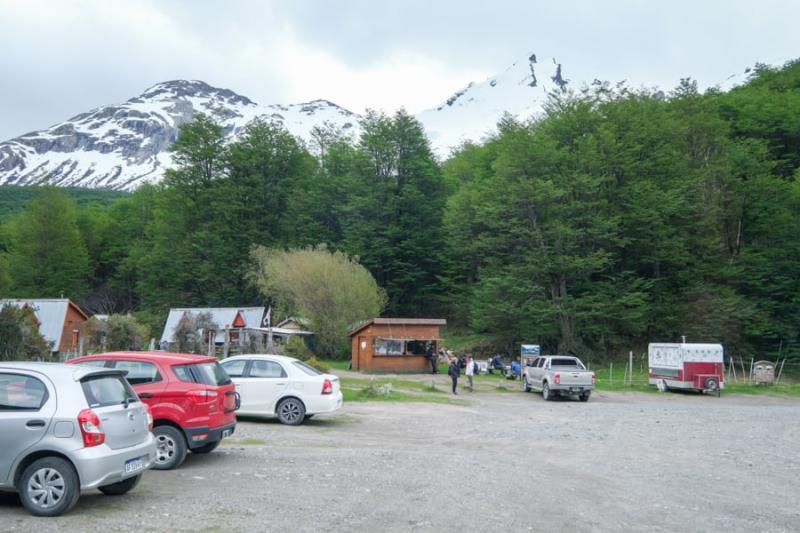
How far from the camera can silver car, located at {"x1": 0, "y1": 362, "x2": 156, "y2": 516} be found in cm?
596

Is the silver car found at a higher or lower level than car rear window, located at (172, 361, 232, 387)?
lower

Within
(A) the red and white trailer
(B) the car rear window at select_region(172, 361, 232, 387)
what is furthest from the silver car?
(A) the red and white trailer

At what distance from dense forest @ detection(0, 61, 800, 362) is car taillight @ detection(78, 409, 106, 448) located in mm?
35365

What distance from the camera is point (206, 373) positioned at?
9.09 meters

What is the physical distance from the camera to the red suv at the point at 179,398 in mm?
8586

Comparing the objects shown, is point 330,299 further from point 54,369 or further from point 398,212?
point 54,369

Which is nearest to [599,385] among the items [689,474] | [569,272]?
[569,272]

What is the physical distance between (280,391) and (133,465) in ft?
21.7

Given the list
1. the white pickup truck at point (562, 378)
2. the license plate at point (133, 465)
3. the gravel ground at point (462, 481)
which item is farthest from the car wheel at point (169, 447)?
the white pickup truck at point (562, 378)

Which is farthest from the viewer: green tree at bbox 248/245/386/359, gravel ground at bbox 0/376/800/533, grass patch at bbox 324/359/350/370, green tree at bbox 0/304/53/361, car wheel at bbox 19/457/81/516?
green tree at bbox 248/245/386/359

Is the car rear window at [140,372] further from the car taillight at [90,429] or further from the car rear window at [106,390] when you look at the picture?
the car taillight at [90,429]

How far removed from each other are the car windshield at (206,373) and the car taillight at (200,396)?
0.19 m

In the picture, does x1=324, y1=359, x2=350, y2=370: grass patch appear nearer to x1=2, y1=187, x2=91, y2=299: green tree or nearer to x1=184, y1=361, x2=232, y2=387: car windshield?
x1=184, y1=361, x2=232, y2=387: car windshield

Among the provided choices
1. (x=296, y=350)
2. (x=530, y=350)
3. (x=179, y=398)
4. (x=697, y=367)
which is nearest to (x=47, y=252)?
(x=296, y=350)
